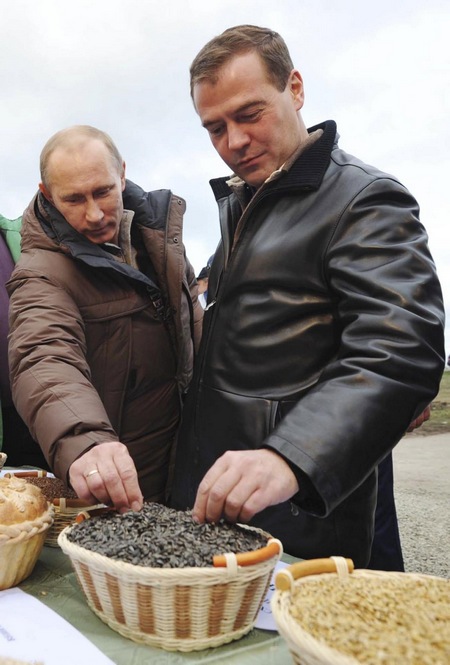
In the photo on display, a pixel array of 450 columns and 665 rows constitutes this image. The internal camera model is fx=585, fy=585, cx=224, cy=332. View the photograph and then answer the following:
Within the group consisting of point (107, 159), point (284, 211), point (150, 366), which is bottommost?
point (150, 366)

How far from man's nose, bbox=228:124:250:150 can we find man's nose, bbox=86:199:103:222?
0.61 meters

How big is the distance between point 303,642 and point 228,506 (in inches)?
17.0

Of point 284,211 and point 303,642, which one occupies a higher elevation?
point 284,211

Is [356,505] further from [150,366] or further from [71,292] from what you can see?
[71,292]

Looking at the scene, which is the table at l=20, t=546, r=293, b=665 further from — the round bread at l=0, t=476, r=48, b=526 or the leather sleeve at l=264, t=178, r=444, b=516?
the leather sleeve at l=264, t=178, r=444, b=516

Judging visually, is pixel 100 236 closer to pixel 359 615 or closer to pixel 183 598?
pixel 183 598

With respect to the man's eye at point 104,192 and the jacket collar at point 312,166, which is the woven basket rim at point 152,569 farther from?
the man's eye at point 104,192

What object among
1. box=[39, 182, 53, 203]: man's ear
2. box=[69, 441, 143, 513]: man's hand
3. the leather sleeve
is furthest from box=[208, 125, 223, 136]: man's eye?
box=[69, 441, 143, 513]: man's hand

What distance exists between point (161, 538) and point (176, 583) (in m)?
0.14

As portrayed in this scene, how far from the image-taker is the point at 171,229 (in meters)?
2.32

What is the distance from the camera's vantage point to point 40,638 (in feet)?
3.58

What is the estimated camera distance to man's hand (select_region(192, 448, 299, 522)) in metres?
1.18

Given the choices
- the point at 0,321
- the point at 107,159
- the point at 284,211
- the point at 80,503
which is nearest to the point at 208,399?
the point at 80,503

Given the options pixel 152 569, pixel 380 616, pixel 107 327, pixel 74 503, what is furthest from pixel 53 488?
pixel 380 616
